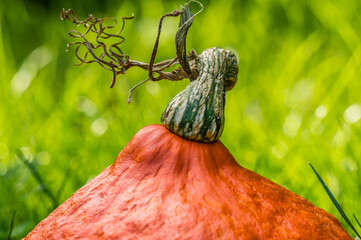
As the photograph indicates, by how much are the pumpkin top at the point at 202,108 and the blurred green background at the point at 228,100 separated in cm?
76

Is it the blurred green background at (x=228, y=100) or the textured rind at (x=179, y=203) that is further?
the blurred green background at (x=228, y=100)

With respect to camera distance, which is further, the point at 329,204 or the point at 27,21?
the point at 27,21

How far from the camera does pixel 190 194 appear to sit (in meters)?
1.04

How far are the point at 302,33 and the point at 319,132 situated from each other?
4.04 ft

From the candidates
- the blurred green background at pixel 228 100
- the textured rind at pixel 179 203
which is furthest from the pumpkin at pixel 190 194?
the blurred green background at pixel 228 100

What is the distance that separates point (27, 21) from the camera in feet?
13.4

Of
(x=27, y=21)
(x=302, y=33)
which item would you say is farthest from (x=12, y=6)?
(x=302, y=33)

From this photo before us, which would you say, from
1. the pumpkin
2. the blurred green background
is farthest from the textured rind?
the blurred green background

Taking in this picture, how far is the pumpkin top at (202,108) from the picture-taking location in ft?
3.65

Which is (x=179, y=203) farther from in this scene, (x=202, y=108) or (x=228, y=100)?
(x=228, y=100)

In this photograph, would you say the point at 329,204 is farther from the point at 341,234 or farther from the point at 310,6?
the point at 310,6

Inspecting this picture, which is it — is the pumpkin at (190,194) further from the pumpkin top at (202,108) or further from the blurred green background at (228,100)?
the blurred green background at (228,100)

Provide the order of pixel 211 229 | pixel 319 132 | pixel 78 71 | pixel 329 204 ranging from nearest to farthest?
pixel 211 229 → pixel 329 204 → pixel 319 132 → pixel 78 71

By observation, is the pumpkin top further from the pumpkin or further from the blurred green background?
the blurred green background
